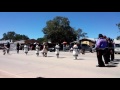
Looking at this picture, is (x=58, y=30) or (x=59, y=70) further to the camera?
(x=58, y=30)

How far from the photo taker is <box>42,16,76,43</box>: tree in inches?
2684

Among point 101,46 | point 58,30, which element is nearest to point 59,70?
point 101,46

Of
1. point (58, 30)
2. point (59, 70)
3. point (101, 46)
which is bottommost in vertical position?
point (59, 70)

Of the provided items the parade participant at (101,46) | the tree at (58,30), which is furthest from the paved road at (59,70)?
the tree at (58,30)

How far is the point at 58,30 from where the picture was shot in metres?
68.3

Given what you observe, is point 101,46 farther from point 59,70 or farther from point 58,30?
point 58,30

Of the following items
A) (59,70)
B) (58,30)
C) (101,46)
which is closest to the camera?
(59,70)

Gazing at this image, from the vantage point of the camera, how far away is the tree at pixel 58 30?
68169 mm

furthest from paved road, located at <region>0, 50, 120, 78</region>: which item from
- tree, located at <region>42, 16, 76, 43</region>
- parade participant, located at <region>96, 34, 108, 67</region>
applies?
tree, located at <region>42, 16, 76, 43</region>

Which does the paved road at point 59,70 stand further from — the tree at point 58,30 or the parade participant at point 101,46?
the tree at point 58,30
